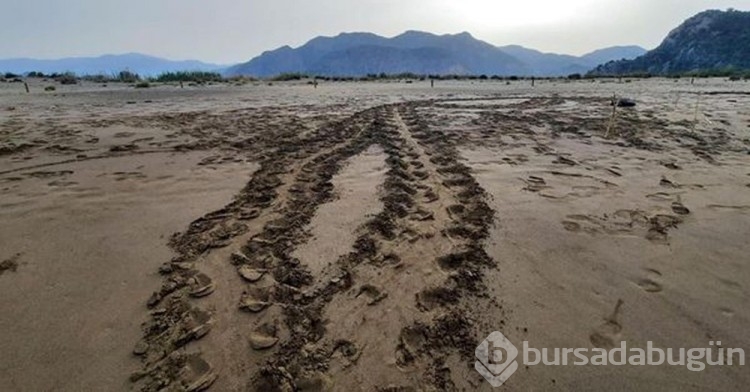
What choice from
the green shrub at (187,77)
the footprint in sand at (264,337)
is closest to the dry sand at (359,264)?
the footprint in sand at (264,337)

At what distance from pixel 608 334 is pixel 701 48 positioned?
109465 mm

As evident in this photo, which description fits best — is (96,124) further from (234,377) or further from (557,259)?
(557,259)

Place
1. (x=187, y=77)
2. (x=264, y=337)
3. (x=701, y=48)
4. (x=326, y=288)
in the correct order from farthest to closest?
(x=701, y=48), (x=187, y=77), (x=326, y=288), (x=264, y=337)

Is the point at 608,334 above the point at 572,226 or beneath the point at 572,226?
beneath

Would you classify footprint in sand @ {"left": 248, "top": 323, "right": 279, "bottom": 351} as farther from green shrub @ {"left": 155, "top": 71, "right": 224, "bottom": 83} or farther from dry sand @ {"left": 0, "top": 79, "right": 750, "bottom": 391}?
green shrub @ {"left": 155, "top": 71, "right": 224, "bottom": 83}

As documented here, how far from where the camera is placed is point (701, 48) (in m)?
84.1

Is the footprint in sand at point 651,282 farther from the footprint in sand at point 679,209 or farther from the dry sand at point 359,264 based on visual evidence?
the footprint in sand at point 679,209

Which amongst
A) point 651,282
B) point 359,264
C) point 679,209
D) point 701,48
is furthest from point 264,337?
point 701,48

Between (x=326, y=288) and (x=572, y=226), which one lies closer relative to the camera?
(x=326, y=288)

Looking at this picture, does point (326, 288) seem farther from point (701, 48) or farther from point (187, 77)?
point (701, 48)

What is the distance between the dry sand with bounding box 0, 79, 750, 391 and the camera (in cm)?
228

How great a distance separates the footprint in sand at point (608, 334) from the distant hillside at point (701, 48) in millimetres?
88568

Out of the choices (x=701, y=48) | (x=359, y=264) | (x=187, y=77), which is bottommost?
(x=359, y=264)

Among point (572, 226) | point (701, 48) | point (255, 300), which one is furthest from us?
point (701, 48)
